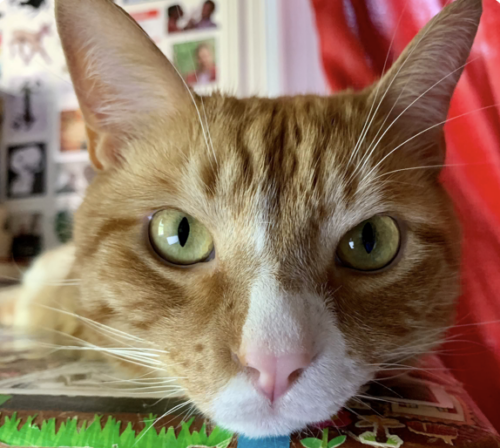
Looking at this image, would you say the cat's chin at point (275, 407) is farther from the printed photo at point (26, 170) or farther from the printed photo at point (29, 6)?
the printed photo at point (29, 6)

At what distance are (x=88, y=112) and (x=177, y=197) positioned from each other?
0.39 m

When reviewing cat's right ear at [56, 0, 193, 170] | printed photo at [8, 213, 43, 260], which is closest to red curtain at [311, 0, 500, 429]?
cat's right ear at [56, 0, 193, 170]

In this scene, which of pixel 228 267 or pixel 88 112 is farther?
pixel 88 112

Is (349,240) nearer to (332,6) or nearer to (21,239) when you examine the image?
(332,6)

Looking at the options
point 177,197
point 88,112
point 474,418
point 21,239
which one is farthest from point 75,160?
point 474,418

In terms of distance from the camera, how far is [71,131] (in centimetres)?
263

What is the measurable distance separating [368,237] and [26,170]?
2.43 metres

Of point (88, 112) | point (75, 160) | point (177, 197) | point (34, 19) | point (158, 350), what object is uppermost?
point (34, 19)

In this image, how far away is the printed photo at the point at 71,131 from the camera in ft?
8.58

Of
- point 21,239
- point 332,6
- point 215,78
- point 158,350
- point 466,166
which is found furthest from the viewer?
point 21,239

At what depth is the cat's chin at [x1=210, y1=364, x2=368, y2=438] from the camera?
751 mm

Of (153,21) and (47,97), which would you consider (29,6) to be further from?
(153,21)

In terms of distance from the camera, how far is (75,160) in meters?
2.63

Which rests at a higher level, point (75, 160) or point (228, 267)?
point (75, 160)
